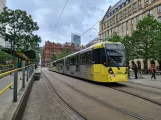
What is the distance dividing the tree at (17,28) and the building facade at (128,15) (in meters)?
22.4

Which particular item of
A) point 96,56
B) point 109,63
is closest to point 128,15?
point 96,56

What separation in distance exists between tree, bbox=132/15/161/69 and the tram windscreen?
18580 mm

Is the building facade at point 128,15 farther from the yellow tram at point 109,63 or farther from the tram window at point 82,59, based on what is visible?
the yellow tram at point 109,63

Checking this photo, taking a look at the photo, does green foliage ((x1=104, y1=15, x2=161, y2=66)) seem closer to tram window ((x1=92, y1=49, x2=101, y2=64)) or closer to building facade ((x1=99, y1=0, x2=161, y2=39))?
building facade ((x1=99, y1=0, x2=161, y2=39))

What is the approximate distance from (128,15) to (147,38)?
31.9 m

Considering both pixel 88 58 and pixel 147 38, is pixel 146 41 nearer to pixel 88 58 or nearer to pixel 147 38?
pixel 147 38

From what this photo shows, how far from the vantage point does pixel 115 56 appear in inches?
564

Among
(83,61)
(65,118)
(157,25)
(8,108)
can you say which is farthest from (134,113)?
(157,25)

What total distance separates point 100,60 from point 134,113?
8447mm

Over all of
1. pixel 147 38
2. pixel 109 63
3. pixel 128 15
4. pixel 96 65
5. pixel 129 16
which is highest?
pixel 128 15

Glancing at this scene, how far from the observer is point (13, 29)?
32.5 m

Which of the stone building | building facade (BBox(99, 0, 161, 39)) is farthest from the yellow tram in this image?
building facade (BBox(99, 0, 161, 39))

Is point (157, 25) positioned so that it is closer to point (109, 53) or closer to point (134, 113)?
point (109, 53)

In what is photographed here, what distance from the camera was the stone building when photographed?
49812 mm
